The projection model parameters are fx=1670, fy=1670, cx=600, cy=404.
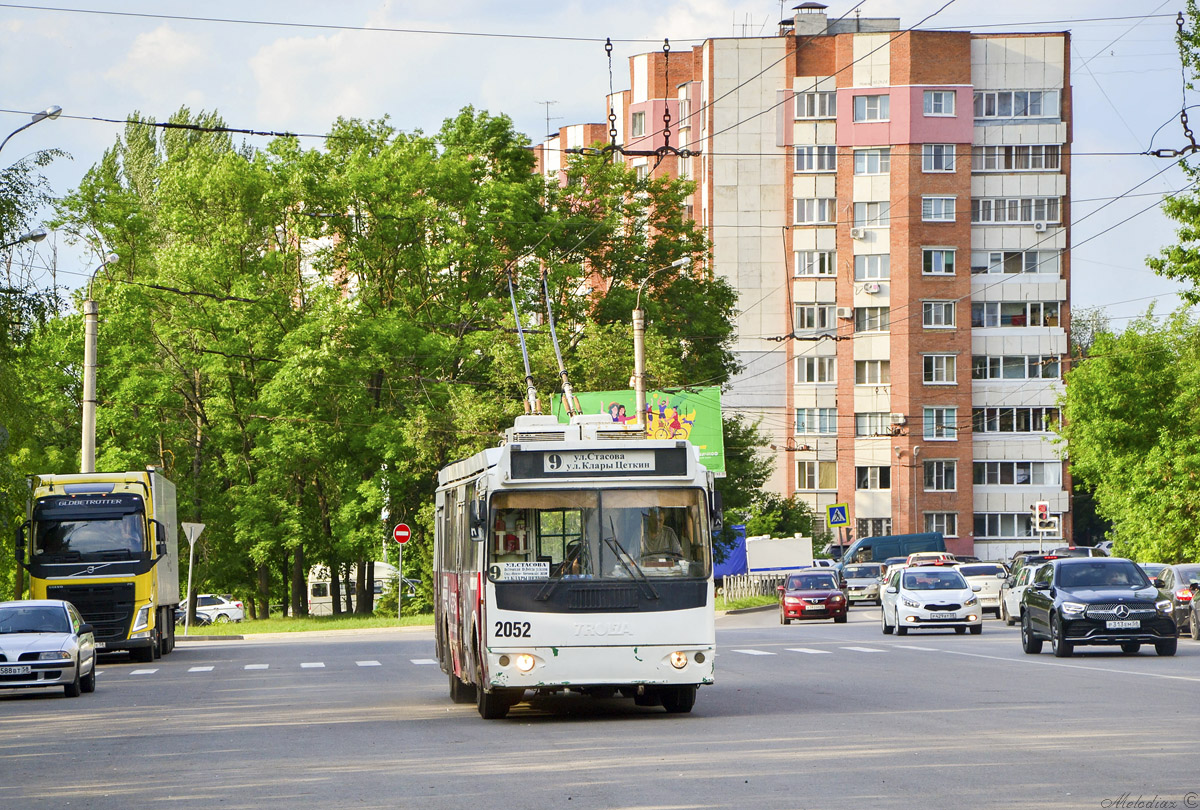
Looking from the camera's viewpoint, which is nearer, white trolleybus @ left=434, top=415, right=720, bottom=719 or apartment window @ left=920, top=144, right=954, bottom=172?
white trolleybus @ left=434, top=415, right=720, bottom=719

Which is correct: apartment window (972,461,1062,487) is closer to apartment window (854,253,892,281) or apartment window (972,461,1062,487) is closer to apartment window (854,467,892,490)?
apartment window (854,467,892,490)

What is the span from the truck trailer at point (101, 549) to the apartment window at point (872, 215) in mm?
56938

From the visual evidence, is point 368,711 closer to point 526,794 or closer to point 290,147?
point 526,794

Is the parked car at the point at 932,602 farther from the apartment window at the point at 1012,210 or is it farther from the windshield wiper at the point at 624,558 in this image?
the apartment window at the point at 1012,210

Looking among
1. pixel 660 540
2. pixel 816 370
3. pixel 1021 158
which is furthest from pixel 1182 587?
pixel 1021 158

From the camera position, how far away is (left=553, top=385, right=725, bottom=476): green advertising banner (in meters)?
49.4

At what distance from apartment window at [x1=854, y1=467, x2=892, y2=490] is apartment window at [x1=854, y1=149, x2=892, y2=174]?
15.0 metres

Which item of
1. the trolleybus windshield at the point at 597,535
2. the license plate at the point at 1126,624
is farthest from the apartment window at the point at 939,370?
the trolleybus windshield at the point at 597,535

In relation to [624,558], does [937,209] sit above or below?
above

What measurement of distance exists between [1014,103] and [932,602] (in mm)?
52757

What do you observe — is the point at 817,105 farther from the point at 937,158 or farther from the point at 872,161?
the point at 937,158

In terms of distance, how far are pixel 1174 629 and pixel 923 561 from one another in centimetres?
3782

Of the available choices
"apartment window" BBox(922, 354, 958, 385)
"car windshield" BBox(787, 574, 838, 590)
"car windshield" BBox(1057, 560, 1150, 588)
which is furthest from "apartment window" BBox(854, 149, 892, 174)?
"car windshield" BBox(1057, 560, 1150, 588)

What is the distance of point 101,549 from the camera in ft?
105
